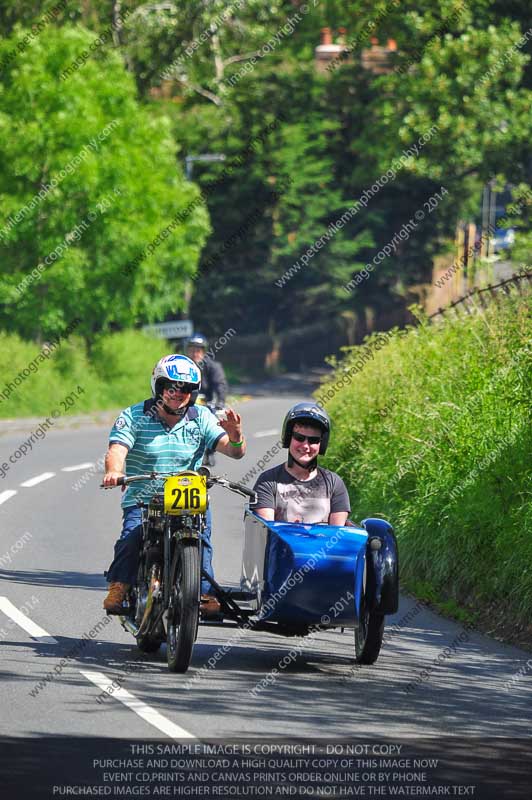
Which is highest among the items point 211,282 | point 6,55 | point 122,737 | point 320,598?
point 6,55

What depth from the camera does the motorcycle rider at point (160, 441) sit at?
9844mm

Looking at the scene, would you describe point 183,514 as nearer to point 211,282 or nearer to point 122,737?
point 122,737

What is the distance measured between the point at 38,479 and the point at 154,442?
1270cm

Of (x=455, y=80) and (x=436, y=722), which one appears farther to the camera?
(x=455, y=80)

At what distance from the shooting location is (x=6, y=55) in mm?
36594

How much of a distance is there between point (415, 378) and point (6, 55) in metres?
21.7

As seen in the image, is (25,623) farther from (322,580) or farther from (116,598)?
(322,580)

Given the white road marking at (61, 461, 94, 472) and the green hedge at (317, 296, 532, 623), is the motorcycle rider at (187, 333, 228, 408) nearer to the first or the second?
the green hedge at (317, 296, 532, 623)

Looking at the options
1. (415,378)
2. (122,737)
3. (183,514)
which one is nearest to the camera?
(122,737)

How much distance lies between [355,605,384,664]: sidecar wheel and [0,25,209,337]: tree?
26302mm

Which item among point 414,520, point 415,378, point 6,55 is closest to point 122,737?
point 414,520

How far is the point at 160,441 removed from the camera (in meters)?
10.0

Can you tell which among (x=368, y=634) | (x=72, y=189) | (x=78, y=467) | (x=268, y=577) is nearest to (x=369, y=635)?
(x=368, y=634)

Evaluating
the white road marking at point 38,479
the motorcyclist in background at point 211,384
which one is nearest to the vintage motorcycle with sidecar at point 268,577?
the motorcyclist in background at point 211,384
